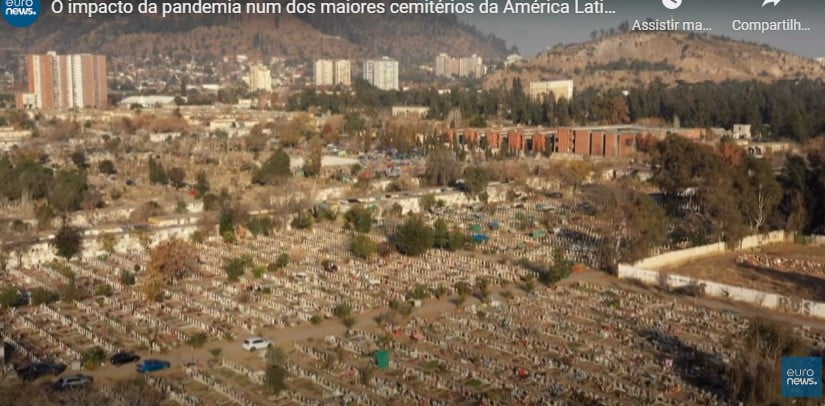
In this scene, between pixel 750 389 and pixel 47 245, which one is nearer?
pixel 750 389

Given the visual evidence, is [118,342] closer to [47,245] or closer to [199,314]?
[199,314]

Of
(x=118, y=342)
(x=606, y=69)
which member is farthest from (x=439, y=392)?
(x=606, y=69)

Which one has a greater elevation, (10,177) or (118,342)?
(10,177)

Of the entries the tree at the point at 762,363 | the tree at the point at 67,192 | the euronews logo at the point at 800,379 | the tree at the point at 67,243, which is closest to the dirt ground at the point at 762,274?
the tree at the point at 762,363

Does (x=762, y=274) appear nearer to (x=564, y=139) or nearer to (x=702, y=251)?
(x=702, y=251)

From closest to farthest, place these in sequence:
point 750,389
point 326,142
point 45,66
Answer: point 750,389, point 326,142, point 45,66

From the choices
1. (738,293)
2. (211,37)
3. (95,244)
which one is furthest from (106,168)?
(211,37)

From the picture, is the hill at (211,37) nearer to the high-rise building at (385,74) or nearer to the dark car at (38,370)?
the high-rise building at (385,74)

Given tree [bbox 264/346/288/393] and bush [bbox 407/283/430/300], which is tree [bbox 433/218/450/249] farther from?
tree [bbox 264/346/288/393]
